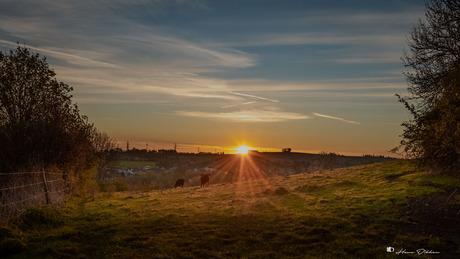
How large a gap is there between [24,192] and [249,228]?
14.4 m

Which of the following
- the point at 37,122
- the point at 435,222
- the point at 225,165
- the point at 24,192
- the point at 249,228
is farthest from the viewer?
the point at 225,165

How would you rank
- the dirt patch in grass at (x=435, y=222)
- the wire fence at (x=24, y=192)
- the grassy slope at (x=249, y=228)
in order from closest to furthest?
the dirt patch in grass at (x=435, y=222)
the grassy slope at (x=249, y=228)
the wire fence at (x=24, y=192)

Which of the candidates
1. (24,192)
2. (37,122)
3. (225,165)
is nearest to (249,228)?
(24,192)

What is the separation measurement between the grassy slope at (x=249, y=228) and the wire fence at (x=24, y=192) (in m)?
1.47

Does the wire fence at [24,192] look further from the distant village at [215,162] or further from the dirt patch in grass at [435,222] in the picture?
the distant village at [215,162]

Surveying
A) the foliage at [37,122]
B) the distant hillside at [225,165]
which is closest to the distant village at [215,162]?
the distant hillside at [225,165]

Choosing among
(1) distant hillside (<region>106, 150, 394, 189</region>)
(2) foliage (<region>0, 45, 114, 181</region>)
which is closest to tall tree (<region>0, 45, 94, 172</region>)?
(2) foliage (<region>0, 45, 114, 181</region>)

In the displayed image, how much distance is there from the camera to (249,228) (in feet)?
55.3

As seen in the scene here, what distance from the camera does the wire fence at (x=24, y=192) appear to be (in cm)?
1800

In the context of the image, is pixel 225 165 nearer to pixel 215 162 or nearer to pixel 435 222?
pixel 215 162

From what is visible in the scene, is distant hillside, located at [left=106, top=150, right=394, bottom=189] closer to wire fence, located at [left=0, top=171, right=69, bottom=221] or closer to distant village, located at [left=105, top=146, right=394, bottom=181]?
distant village, located at [left=105, top=146, right=394, bottom=181]

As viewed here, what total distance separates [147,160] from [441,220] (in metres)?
133

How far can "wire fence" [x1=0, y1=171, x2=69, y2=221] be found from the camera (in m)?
18.0

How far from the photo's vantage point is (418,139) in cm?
1998
